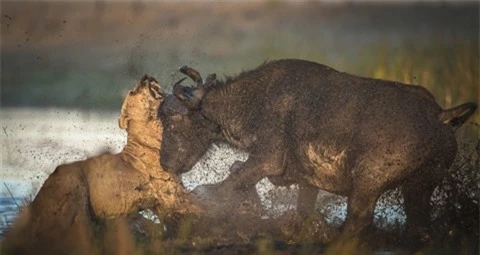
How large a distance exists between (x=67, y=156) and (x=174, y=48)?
5346mm

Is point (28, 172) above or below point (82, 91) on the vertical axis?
below

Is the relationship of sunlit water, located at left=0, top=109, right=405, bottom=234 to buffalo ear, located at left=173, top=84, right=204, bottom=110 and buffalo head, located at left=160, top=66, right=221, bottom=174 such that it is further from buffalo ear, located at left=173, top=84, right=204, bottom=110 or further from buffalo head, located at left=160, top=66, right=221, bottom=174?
buffalo ear, located at left=173, top=84, right=204, bottom=110

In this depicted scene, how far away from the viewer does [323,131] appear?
12047mm

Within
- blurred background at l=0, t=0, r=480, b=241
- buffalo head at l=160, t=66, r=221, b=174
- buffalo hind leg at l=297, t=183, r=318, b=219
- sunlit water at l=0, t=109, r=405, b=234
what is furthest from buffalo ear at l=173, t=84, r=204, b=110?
blurred background at l=0, t=0, r=480, b=241

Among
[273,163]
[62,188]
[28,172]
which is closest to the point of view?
[62,188]

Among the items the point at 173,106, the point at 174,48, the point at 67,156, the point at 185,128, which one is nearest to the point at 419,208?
the point at 185,128

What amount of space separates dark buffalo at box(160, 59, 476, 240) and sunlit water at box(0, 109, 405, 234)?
304mm

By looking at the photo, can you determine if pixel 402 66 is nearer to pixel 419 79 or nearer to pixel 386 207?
pixel 419 79

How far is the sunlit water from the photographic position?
12.8 metres

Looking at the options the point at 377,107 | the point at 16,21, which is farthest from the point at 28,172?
the point at 16,21

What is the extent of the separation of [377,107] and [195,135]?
4.23 ft

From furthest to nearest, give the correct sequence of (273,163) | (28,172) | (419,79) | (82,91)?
(82,91) < (419,79) < (28,172) < (273,163)

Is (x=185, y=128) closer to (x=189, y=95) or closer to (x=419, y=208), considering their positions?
(x=189, y=95)

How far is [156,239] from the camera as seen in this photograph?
11.6m
